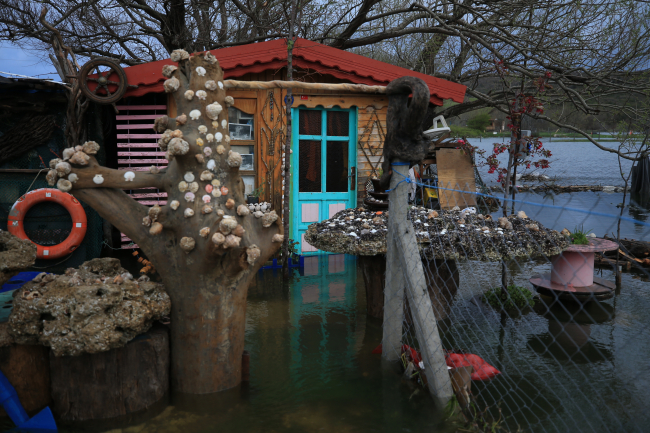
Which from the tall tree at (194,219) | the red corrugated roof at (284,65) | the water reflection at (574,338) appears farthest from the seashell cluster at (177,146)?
the red corrugated roof at (284,65)

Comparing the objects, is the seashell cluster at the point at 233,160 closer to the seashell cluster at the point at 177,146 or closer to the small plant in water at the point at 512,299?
the seashell cluster at the point at 177,146

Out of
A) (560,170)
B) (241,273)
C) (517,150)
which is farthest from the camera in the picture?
(560,170)

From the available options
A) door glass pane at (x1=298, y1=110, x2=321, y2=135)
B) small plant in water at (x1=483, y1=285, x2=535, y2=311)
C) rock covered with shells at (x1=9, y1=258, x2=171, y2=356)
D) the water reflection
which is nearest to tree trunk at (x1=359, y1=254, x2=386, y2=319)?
small plant in water at (x1=483, y1=285, x2=535, y2=311)

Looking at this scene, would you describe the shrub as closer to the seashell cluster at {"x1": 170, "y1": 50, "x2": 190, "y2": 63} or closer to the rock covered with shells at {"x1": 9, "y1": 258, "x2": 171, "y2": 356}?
the seashell cluster at {"x1": 170, "y1": 50, "x2": 190, "y2": 63}

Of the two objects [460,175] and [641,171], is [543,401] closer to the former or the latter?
[460,175]

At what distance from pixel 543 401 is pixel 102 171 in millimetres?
3371

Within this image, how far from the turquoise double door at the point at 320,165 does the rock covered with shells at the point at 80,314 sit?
4380 millimetres

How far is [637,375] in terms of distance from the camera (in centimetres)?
335

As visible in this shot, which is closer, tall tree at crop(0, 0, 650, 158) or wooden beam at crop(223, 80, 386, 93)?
wooden beam at crop(223, 80, 386, 93)

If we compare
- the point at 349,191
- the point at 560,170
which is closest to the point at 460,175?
the point at 349,191

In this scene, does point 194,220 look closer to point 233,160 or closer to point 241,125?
point 233,160

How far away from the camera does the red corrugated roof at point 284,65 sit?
637 cm

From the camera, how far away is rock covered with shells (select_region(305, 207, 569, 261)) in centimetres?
398

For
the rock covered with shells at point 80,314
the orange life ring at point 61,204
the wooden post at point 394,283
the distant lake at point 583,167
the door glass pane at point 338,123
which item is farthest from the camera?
the distant lake at point 583,167
